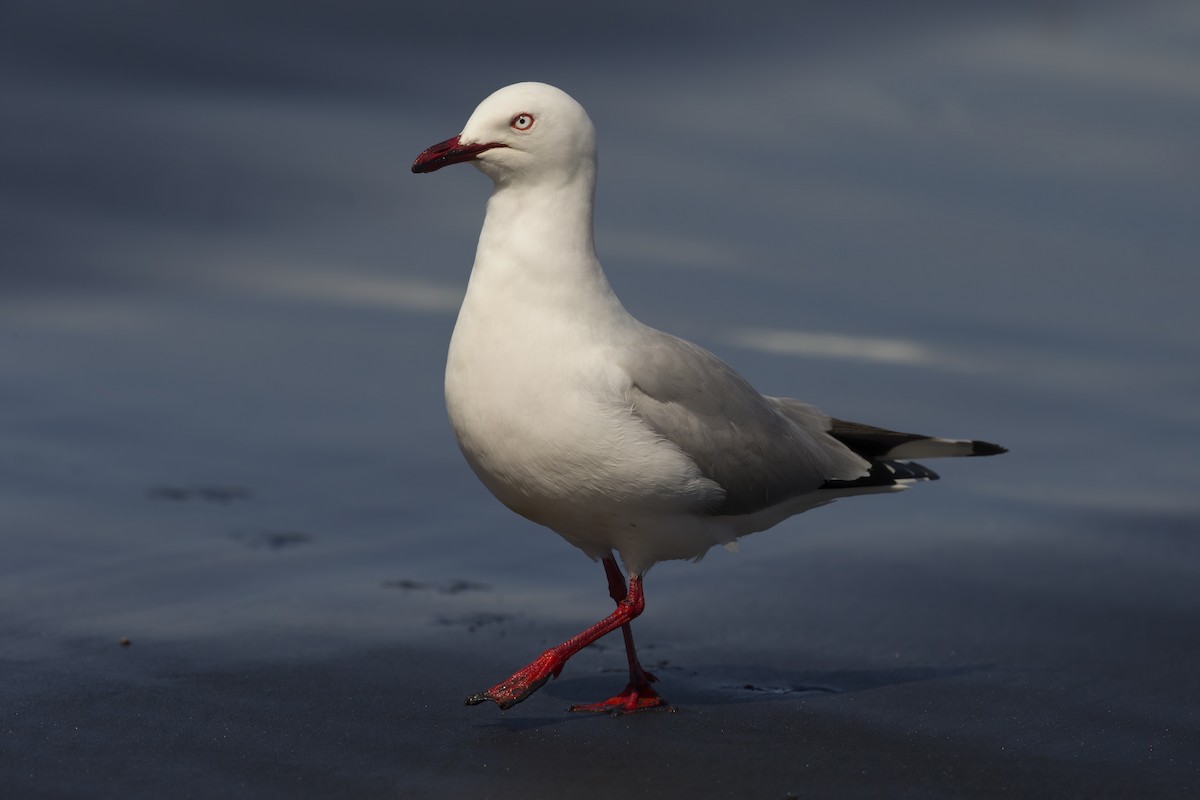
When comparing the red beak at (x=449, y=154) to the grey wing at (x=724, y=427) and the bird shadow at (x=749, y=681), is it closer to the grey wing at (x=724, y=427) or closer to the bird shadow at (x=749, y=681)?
the grey wing at (x=724, y=427)

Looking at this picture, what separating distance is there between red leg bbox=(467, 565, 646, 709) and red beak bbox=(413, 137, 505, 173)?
1444mm

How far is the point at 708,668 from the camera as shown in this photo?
18.6ft

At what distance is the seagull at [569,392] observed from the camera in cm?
483

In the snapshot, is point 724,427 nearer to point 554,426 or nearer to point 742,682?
point 554,426

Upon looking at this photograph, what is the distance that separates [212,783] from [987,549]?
146 inches

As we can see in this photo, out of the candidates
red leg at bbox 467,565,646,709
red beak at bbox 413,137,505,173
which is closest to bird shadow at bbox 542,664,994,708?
red leg at bbox 467,565,646,709

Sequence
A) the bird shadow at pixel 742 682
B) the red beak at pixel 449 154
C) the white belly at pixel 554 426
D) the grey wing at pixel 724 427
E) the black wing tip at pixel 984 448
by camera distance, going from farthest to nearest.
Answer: the black wing tip at pixel 984 448
the bird shadow at pixel 742 682
the grey wing at pixel 724 427
the red beak at pixel 449 154
the white belly at pixel 554 426

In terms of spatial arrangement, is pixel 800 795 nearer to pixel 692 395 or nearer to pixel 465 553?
pixel 692 395

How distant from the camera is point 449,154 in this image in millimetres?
4945

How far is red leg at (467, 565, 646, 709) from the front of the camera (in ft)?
15.8

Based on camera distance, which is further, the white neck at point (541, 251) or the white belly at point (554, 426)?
the white neck at point (541, 251)

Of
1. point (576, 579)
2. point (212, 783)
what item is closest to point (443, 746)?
point (212, 783)

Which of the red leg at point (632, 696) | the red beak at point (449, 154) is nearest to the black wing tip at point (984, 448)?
the red leg at point (632, 696)

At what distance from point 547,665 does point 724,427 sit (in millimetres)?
993
